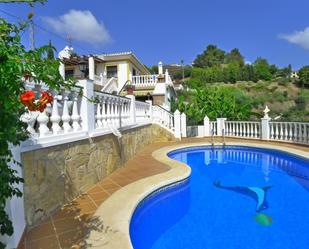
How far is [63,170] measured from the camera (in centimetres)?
464

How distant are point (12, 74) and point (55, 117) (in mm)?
2894

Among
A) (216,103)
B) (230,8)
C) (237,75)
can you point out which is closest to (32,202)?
(216,103)

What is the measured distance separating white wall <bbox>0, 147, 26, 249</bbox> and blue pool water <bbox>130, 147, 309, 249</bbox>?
173 centimetres

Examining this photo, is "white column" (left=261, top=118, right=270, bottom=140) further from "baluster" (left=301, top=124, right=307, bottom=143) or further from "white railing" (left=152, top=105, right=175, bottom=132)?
"white railing" (left=152, top=105, right=175, bottom=132)

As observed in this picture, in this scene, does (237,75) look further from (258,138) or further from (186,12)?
(258,138)

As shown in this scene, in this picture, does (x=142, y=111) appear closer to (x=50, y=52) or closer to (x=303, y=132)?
(x=303, y=132)

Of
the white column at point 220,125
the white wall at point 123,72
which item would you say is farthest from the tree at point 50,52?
the white wall at point 123,72

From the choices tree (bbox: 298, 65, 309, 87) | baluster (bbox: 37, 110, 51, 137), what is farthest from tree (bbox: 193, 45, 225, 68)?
baluster (bbox: 37, 110, 51, 137)

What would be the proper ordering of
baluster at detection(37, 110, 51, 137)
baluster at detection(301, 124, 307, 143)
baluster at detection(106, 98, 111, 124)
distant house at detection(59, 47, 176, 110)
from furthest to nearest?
distant house at detection(59, 47, 176, 110)
baluster at detection(301, 124, 307, 143)
baluster at detection(106, 98, 111, 124)
baluster at detection(37, 110, 51, 137)

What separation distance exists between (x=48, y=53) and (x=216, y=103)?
16832 mm

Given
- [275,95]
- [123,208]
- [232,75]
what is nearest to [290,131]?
[123,208]

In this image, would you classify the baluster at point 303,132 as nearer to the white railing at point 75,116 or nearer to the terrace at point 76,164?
the terrace at point 76,164

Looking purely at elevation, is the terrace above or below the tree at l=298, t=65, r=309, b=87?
below

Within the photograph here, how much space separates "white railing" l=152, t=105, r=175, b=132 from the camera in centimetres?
1434
